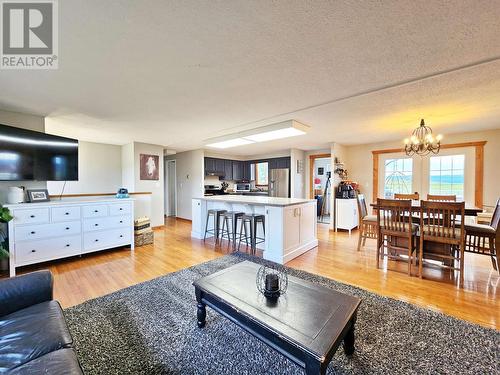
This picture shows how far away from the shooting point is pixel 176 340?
1.67m

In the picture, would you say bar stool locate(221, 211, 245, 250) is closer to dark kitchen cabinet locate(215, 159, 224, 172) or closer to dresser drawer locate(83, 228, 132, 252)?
dresser drawer locate(83, 228, 132, 252)

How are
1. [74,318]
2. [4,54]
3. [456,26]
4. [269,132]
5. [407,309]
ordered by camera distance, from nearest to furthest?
[456,26] → [4,54] → [74,318] → [407,309] → [269,132]

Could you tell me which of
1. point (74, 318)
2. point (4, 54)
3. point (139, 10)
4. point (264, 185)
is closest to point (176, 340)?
point (74, 318)

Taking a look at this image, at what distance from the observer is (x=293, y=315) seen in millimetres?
1332

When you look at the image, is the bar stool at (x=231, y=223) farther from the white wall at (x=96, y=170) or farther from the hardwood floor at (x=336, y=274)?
the white wall at (x=96, y=170)

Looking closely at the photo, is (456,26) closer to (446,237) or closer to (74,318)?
(446,237)

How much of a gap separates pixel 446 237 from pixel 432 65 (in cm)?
209

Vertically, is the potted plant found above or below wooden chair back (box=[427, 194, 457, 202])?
below

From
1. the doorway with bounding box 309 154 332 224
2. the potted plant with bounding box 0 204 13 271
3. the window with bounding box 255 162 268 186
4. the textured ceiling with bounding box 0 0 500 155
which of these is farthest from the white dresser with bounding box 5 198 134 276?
the doorway with bounding box 309 154 332 224

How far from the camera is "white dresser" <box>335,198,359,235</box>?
207 inches

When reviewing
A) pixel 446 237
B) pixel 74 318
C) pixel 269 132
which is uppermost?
pixel 269 132

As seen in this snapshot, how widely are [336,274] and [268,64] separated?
8.78 ft

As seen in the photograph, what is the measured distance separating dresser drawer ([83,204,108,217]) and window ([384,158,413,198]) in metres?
6.25

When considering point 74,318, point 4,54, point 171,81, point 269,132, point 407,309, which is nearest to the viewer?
point 4,54
